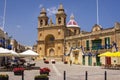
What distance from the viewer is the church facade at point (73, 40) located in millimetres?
50525

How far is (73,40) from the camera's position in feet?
217

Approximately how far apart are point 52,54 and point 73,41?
13.8m

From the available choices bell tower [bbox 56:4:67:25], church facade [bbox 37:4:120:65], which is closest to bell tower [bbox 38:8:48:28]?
church facade [bbox 37:4:120:65]

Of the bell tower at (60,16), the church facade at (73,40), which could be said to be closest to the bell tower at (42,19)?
the church facade at (73,40)

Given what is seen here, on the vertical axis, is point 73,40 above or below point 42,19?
below

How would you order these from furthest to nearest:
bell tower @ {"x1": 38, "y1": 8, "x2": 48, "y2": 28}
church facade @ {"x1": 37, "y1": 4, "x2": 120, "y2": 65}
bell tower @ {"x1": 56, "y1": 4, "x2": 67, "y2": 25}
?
bell tower @ {"x1": 38, "y1": 8, "x2": 48, "y2": 28}, bell tower @ {"x1": 56, "y1": 4, "x2": 67, "y2": 25}, church facade @ {"x1": 37, "y1": 4, "x2": 120, "y2": 65}

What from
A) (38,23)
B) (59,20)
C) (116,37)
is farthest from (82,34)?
(38,23)

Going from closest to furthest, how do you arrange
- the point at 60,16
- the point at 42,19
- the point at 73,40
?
the point at 73,40 < the point at 60,16 < the point at 42,19

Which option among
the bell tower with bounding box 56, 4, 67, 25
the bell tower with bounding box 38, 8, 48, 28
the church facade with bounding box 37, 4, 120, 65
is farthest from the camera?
the bell tower with bounding box 38, 8, 48, 28

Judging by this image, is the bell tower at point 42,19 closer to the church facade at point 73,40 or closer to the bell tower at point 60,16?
the church facade at point 73,40

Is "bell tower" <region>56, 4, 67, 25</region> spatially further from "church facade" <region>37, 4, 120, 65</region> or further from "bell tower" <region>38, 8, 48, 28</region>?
"bell tower" <region>38, 8, 48, 28</region>

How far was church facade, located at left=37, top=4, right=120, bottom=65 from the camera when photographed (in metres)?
50.5

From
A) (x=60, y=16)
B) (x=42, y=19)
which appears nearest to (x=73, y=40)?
(x=60, y=16)

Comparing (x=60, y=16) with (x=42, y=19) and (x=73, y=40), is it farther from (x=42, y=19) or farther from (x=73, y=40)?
(x=73, y=40)
